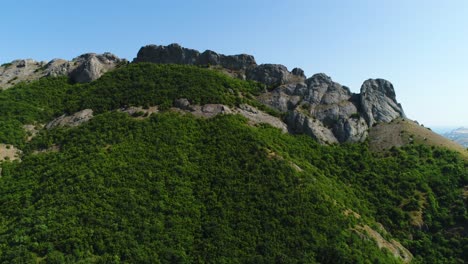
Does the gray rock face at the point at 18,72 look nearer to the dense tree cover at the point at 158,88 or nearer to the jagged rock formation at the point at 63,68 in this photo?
the jagged rock formation at the point at 63,68

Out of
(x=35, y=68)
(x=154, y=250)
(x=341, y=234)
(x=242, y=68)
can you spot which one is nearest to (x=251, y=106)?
(x=242, y=68)

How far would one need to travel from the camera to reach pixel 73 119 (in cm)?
7519

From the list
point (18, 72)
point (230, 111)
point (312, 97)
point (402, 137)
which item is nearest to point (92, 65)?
point (18, 72)

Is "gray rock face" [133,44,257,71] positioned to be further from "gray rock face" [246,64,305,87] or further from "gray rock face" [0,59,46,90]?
"gray rock face" [0,59,46,90]

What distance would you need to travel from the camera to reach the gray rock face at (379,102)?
85.6 metres

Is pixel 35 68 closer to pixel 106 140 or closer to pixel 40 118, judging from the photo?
pixel 40 118

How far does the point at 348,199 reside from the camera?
61812 millimetres

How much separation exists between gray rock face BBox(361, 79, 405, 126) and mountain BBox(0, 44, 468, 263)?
358mm

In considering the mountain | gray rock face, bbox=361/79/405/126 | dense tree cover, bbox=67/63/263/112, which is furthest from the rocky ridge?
dense tree cover, bbox=67/63/263/112

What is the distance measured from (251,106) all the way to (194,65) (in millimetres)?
24685

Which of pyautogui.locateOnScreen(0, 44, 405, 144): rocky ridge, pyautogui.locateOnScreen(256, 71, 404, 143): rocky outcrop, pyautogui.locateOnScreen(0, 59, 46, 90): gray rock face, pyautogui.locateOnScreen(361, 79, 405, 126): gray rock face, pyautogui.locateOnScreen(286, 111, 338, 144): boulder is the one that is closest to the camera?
pyautogui.locateOnScreen(286, 111, 338, 144): boulder

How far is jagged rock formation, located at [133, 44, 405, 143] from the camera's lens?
3145 inches

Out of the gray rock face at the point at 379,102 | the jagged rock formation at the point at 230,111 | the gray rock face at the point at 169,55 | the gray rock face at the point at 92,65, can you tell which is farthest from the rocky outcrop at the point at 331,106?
the gray rock face at the point at 92,65

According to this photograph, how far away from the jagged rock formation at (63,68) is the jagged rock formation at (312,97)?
875 cm
